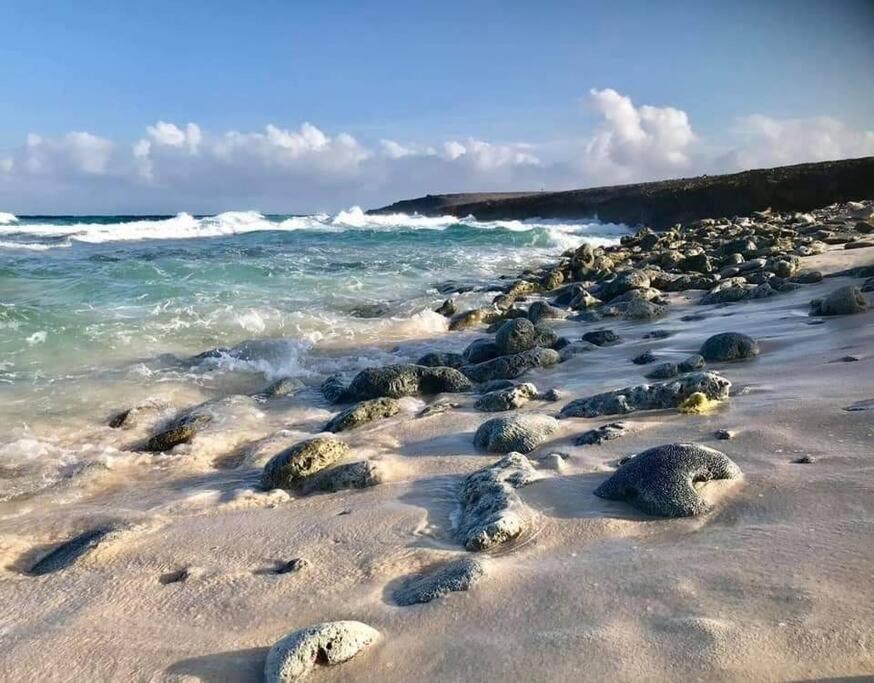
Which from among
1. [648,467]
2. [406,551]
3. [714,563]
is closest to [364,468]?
[406,551]

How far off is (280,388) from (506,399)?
8.54 feet

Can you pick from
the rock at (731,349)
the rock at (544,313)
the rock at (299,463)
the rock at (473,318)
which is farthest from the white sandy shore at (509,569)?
the rock at (473,318)

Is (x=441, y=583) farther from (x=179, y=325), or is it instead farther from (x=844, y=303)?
(x=179, y=325)

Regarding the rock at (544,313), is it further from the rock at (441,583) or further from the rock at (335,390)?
the rock at (441,583)

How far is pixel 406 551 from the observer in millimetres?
2846

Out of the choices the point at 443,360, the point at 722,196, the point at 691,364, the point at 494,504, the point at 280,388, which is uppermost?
the point at 722,196

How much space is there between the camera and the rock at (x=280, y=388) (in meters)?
6.50

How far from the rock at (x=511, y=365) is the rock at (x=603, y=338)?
734 millimetres

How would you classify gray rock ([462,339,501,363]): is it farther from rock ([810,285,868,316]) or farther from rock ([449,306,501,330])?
rock ([810,285,868,316])

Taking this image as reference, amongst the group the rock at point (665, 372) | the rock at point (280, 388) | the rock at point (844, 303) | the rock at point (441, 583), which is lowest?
the rock at point (280, 388)

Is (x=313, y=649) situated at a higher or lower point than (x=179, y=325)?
higher

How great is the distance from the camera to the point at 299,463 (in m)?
4.02

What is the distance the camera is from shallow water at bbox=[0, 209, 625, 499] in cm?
614

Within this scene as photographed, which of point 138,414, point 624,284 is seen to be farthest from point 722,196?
point 138,414
